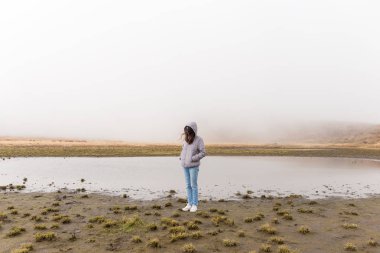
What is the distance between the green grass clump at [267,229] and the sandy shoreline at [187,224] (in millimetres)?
55

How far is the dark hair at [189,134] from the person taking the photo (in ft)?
56.5

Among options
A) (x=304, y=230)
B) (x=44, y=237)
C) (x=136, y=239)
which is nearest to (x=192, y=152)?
(x=136, y=239)

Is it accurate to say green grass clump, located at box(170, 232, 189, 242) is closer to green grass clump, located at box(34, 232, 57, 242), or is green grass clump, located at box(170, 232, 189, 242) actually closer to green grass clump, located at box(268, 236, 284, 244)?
green grass clump, located at box(268, 236, 284, 244)

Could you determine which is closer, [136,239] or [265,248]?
[265,248]

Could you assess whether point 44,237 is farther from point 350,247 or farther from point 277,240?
point 350,247

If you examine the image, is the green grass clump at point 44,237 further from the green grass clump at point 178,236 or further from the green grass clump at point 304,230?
the green grass clump at point 304,230

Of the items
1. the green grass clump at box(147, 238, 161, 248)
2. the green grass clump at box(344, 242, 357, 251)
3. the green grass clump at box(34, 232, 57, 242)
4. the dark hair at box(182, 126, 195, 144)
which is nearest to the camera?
the green grass clump at box(344, 242, 357, 251)

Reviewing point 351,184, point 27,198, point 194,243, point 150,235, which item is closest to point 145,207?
point 150,235

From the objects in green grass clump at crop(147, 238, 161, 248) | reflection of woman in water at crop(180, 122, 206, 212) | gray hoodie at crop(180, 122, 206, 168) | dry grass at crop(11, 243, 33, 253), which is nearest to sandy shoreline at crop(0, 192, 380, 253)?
green grass clump at crop(147, 238, 161, 248)

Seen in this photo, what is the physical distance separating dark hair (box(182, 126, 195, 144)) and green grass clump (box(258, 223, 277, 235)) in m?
5.42

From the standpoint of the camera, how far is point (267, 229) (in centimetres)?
1585

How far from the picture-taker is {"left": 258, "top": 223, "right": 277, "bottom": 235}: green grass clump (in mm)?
15704

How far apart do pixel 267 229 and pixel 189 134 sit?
5.87 m

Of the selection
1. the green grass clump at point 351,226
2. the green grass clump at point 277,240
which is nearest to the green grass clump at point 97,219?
the green grass clump at point 277,240
